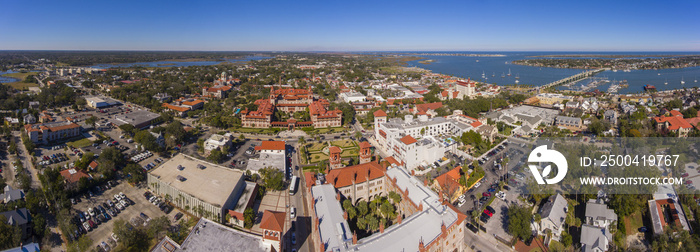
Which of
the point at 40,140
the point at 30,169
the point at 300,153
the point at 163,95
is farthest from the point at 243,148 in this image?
the point at 163,95

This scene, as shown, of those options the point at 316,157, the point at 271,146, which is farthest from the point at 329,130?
the point at 271,146

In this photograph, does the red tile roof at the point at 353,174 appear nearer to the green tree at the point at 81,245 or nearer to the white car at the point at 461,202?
the white car at the point at 461,202

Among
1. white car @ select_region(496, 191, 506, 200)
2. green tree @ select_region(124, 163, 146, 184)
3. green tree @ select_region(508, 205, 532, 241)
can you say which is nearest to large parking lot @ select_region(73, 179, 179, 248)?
green tree @ select_region(124, 163, 146, 184)

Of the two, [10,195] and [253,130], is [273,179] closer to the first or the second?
[10,195]

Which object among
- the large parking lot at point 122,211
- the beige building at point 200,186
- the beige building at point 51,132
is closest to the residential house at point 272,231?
the beige building at point 200,186

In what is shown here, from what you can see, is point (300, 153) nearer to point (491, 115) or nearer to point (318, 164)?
point (318, 164)

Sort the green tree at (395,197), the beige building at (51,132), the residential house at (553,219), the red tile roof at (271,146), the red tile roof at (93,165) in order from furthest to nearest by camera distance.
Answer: the beige building at (51,132)
the red tile roof at (271,146)
the red tile roof at (93,165)
the green tree at (395,197)
the residential house at (553,219)

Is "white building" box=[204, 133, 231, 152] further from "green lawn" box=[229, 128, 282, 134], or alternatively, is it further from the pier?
→ the pier

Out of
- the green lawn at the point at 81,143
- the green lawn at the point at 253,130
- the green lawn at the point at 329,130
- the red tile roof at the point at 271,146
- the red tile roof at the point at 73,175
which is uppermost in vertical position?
the red tile roof at the point at 271,146
